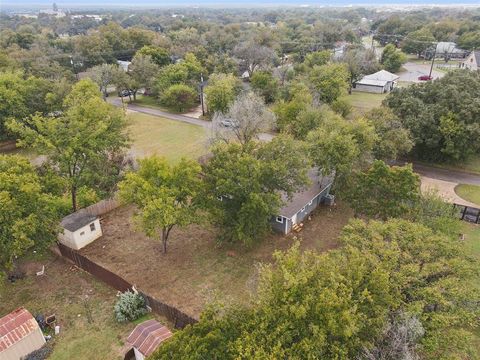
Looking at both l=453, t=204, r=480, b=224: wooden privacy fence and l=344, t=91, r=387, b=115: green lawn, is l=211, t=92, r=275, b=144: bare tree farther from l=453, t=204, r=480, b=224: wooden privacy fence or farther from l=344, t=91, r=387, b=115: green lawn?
l=344, t=91, r=387, b=115: green lawn

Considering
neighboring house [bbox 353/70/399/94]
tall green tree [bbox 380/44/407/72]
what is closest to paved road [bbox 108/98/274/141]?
neighboring house [bbox 353/70/399/94]

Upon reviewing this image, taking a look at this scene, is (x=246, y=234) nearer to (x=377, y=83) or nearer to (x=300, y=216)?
(x=300, y=216)

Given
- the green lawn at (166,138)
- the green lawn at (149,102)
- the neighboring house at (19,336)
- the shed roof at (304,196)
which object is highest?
the shed roof at (304,196)

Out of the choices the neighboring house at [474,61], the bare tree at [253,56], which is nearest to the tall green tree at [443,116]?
the bare tree at [253,56]

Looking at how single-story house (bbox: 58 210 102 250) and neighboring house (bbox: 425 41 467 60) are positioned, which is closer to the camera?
single-story house (bbox: 58 210 102 250)

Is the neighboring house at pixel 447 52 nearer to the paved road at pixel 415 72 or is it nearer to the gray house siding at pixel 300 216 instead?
the paved road at pixel 415 72

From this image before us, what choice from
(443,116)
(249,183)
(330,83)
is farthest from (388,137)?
(330,83)
